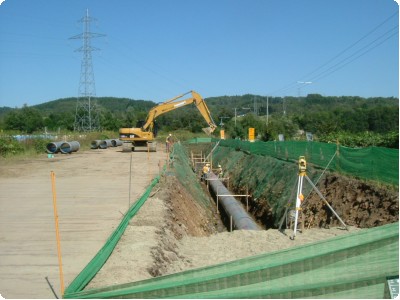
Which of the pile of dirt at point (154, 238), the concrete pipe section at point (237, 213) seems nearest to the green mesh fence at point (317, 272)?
the pile of dirt at point (154, 238)

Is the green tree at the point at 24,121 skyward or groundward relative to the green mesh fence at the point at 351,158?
skyward

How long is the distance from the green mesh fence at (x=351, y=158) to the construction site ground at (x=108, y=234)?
96 centimetres

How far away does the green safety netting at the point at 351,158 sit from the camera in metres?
12.5

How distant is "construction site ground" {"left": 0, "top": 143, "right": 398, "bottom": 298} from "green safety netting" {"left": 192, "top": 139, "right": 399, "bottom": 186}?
96 cm

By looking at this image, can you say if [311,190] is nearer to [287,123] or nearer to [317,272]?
[317,272]

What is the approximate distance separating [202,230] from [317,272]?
1330 cm

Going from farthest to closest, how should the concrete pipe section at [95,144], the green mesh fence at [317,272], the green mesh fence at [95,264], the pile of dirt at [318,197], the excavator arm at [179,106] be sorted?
the concrete pipe section at [95,144] < the excavator arm at [179,106] < the pile of dirt at [318,197] < the green mesh fence at [95,264] < the green mesh fence at [317,272]

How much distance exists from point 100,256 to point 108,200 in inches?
275

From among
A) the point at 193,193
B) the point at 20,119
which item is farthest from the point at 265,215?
the point at 20,119

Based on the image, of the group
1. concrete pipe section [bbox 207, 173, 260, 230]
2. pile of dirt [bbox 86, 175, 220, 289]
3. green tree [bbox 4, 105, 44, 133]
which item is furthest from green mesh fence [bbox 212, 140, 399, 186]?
green tree [bbox 4, 105, 44, 133]

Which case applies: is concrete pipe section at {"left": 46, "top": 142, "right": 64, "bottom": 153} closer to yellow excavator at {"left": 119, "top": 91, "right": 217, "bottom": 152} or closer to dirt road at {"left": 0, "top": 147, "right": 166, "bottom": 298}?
yellow excavator at {"left": 119, "top": 91, "right": 217, "bottom": 152}

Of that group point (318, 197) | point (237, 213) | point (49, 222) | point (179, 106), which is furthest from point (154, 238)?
point (179, 106)

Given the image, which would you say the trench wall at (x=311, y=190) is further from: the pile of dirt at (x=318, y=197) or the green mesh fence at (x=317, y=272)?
Answer: the green mesh fence at (x=317, y=272)

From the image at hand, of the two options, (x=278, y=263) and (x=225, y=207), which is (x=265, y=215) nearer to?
(x=225, y=207)
